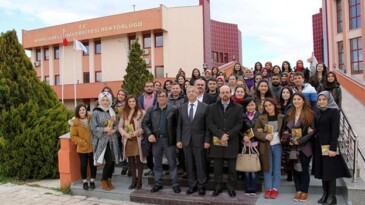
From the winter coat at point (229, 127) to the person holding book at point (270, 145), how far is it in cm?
33

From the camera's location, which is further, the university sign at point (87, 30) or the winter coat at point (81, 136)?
the university sign at point (87, 30)

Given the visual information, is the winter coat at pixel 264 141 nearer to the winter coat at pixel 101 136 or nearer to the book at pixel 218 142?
the book at pixel 218 142

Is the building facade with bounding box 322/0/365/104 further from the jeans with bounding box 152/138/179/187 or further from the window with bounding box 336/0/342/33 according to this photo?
the jeans with bounding box 152/138/179/187

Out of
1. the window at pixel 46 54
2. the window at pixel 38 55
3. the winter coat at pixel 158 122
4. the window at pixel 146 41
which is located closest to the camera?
the winter coat at pixel 158 122

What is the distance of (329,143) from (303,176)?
0.68 meters

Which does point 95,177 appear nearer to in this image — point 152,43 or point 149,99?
point 149,99

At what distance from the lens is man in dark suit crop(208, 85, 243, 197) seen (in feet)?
18.1

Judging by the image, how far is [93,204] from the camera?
6.03 m

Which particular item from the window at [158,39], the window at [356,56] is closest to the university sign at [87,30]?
the window at [158,39]

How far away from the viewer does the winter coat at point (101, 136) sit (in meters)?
6.32

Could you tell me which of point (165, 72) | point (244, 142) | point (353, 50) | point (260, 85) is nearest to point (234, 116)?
point (244, 142)

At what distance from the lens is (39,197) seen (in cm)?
653

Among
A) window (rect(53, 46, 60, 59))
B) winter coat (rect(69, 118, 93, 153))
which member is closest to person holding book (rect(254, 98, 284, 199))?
winter coat (rect(69, 118, 93, 153))

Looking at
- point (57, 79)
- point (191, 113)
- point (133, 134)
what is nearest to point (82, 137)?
point (133, 134)
